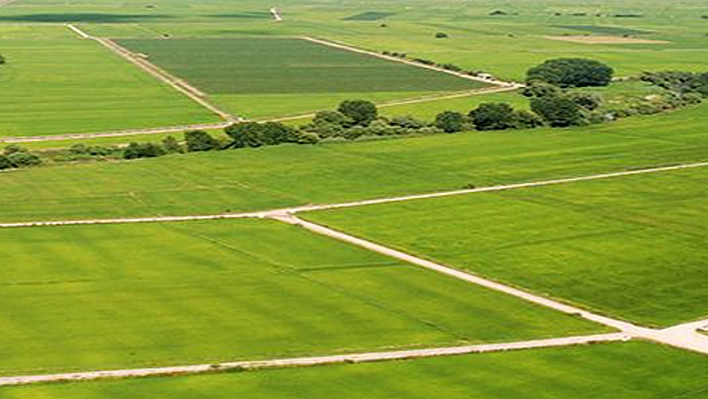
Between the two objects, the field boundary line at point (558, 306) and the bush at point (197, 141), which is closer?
the field boundary line at point (558, 306)

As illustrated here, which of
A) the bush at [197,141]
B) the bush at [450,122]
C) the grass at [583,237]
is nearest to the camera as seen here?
the grass at [583,237]

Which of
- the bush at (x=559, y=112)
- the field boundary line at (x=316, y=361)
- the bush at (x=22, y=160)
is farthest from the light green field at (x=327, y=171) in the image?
the field boundary line at (x=316, y=361)

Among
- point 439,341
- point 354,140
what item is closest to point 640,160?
point 354,140

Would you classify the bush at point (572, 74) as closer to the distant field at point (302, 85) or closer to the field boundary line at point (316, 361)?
the distant field at point (302, 85)

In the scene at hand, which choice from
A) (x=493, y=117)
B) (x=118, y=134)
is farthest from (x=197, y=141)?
(x=493, y=117)

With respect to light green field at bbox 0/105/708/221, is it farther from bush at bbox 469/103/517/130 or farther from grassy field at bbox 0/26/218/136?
grassy field at bbox 0/26/218/136

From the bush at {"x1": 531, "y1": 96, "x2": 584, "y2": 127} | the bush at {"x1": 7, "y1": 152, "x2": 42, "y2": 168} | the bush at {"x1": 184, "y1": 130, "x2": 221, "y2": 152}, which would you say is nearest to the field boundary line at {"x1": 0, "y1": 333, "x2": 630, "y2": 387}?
the bush at {"x1": 7, "y1": 152, "x2": 42, "y2": 168}

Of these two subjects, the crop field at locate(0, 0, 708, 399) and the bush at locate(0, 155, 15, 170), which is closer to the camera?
the crop field at locate(0, 0, 708, 399)
